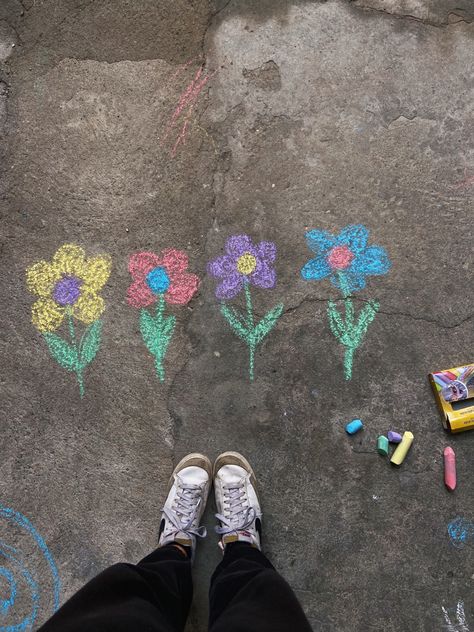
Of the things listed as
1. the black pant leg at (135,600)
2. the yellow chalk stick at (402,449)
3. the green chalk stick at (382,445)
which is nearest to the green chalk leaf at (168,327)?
the black pant leg at (135,600)

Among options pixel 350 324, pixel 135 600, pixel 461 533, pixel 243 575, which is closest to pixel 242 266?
pixel 350 324

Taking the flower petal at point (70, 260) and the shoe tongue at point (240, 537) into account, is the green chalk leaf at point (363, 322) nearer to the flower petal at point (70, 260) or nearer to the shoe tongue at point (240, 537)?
the shoe tongue at point (240, 537)

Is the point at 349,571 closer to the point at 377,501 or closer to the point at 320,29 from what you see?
the point at 377,501

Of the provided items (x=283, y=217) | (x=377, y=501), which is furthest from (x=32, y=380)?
(x=377, y=501)

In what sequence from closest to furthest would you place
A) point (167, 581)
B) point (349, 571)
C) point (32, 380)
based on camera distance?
Answer: point (167, 581), point (349, 571), point (32, 380)

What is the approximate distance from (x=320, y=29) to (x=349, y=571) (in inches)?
118

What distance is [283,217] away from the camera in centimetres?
268

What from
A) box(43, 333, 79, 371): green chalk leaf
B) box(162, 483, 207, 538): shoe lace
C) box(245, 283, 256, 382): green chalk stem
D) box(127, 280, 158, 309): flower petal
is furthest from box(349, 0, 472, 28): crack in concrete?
box(162, 483, 207, 538): shoe lace

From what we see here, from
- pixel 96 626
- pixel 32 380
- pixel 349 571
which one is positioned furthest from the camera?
pixel 32 380

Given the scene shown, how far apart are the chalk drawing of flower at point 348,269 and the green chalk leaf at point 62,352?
4.45 feet

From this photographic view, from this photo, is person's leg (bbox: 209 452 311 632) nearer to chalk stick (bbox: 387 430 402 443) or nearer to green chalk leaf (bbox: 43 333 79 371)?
chalk stick (bbox: 387 430 402 443)

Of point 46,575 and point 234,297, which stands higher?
point 234,297

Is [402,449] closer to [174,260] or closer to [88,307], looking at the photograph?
[174,260]

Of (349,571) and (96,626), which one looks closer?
(96,626)
